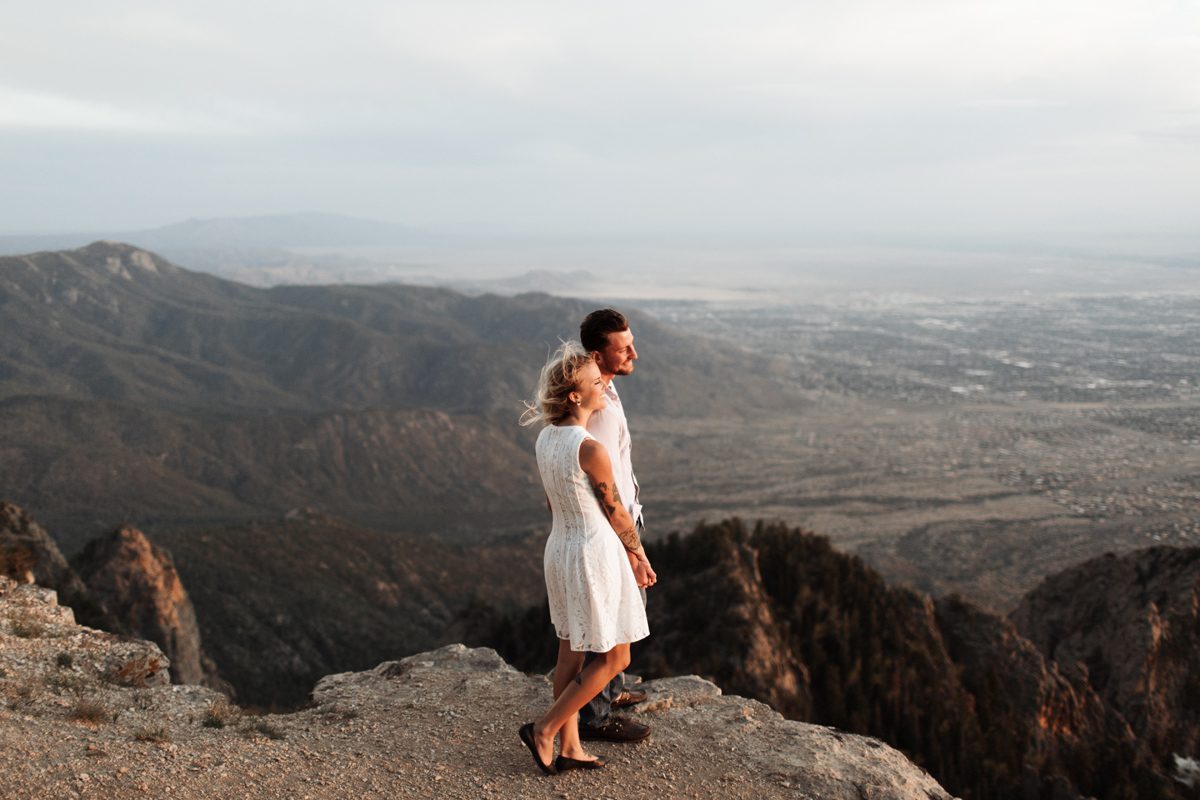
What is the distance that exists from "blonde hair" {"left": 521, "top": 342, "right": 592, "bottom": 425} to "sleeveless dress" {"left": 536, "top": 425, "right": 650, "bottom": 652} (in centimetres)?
11

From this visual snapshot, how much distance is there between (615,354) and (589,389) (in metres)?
0.37

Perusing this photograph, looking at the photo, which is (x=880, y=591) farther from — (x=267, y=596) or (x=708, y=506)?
(x=708, y=506)

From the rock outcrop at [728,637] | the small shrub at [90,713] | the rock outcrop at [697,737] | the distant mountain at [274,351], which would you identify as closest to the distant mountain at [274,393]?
the distant mountain at [274,351]

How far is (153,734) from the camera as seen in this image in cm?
553

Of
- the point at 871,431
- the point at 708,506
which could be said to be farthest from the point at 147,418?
the point at 871,431

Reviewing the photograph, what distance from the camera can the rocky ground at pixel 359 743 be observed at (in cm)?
496

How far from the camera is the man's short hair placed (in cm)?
471

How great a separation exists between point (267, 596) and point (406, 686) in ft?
95.3

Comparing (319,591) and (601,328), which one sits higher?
(601,328)

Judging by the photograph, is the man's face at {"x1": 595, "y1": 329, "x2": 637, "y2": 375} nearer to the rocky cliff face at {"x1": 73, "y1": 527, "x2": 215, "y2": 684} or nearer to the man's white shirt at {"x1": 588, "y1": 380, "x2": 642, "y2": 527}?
the man's white shirt at {"x1": 588, "y1": 380, "x2": 642, "y2": 527}

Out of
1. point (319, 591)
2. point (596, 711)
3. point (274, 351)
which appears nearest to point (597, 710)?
point (596, 711)

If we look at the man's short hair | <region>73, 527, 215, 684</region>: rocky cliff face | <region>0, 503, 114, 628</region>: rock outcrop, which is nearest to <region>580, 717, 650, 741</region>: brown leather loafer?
the man's short hair

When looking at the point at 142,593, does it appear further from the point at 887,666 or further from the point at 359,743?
the point at 359,743

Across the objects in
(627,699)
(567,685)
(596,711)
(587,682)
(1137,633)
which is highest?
(587,682)
